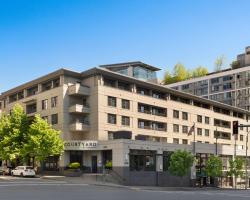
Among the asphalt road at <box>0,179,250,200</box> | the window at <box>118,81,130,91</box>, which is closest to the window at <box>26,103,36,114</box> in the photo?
the window at <box>118,81,130,91</box>

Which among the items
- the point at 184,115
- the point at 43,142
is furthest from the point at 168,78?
the point at 43,142

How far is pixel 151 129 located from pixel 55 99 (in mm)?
19081

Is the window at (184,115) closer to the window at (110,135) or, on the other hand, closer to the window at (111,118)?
the window at (111,118)

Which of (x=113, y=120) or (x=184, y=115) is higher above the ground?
(x=184, y=115)

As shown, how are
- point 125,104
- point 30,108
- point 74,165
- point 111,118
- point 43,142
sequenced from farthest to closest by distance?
point 30,108, point 125,104, point 111,118, point 74,165, point 43,142

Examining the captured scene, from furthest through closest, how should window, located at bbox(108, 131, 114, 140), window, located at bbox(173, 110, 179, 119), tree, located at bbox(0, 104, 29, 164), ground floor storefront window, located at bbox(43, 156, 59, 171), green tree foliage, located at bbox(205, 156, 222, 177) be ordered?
window, located at bbox(173, 110, 179, 119) → green tree foliage, located at bbox(205, 156, 222, 177) → tree, located at bbox(0, 104, 29, 164) → window, located at bbox(108, 131, 114, 140) → ground floor storefront window, located at bbox(43, 156, 59, 171)

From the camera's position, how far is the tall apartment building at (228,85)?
132500 millimetres

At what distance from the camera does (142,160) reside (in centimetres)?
6266

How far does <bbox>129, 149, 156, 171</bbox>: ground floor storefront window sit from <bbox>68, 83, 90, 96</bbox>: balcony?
44.3ft

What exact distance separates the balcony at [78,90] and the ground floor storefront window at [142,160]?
13.5m

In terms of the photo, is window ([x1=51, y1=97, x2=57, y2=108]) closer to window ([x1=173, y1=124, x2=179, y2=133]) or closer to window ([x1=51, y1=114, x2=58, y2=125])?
window ([x1=51, y1=114, x2=58, y2=125])

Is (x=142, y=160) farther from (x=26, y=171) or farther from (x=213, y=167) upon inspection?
(x=26, y=171)

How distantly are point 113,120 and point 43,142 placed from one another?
12.7 m

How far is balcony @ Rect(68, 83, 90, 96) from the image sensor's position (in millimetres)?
67188
